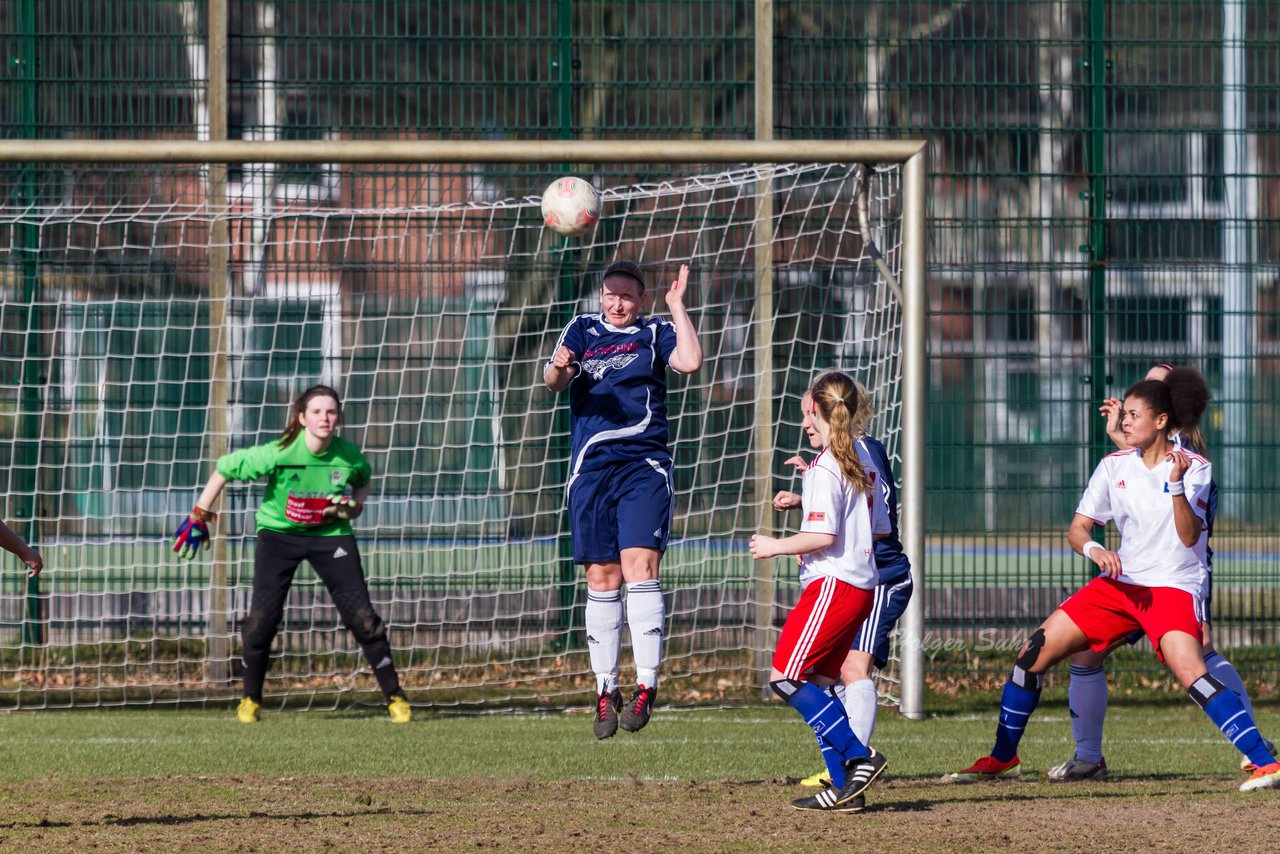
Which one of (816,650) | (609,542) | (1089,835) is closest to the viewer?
(1089,835)

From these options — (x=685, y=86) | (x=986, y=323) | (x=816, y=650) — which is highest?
(x=685, y=86)

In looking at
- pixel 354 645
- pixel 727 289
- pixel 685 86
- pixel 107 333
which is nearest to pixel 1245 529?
pixel 727 289

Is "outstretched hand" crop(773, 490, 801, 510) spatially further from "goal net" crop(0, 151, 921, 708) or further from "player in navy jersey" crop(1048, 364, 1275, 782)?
"goal net" crop(0, 151, 921, 708)

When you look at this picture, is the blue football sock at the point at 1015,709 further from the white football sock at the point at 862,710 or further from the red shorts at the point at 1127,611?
the white football sock at the point at 862,710

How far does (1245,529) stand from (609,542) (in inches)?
209

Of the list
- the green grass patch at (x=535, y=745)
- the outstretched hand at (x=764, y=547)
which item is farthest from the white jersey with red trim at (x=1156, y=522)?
the outstretched hand at (x=764, y=547)

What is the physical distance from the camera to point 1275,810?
5.91 meters

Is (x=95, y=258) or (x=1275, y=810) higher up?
(x=95, y=258)

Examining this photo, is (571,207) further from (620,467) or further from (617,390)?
(620,467)

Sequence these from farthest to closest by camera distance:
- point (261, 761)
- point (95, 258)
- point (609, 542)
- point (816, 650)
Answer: point (95, 258)
point (261, 761)
point (609, 542)
point (816, 650)

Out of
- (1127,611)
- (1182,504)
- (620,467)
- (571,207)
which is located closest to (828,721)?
(620,467)

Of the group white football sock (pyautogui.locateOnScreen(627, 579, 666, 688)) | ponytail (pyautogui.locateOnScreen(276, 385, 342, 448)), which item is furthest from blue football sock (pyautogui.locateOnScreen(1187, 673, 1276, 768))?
ponytail (pyautogui.locateOnScreen(276, 385, 342, 448))

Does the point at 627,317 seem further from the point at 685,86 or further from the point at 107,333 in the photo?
the point at 107,333

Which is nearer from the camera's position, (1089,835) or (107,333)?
(1089,835)
